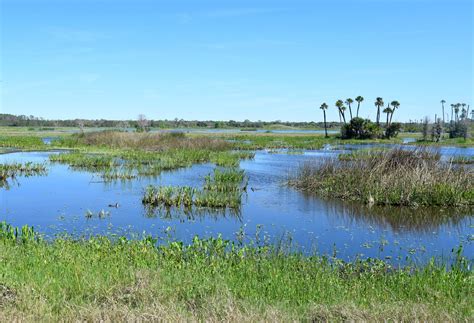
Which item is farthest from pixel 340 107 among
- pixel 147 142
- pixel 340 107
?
pixel 147 142

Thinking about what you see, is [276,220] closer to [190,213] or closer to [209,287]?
[190,213]

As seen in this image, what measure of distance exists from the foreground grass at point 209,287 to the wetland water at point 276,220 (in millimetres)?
3048

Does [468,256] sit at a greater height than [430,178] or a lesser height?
lesser

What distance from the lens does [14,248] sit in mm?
10562

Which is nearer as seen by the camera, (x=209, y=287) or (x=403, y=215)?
(x=209, y=287)

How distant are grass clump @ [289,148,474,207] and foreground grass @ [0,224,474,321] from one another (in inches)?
394

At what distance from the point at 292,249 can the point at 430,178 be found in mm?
10542

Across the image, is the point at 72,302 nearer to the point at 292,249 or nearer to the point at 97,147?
the point at 292,249

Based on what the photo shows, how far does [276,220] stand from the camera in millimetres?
17297

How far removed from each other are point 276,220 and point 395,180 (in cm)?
676

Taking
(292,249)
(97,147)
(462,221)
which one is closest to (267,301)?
(292,249)

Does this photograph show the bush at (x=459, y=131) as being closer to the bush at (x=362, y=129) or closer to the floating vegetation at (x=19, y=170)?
the bush at (x=362, y=129)

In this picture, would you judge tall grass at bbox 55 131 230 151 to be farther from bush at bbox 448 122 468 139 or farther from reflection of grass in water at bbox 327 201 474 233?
bush at bbox 448 122 468 139

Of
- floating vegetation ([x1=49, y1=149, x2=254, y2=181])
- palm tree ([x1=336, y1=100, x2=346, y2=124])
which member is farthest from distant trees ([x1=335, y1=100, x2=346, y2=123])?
floating vegetation ([x1=49, y1=149, x2=254, y2=181])
